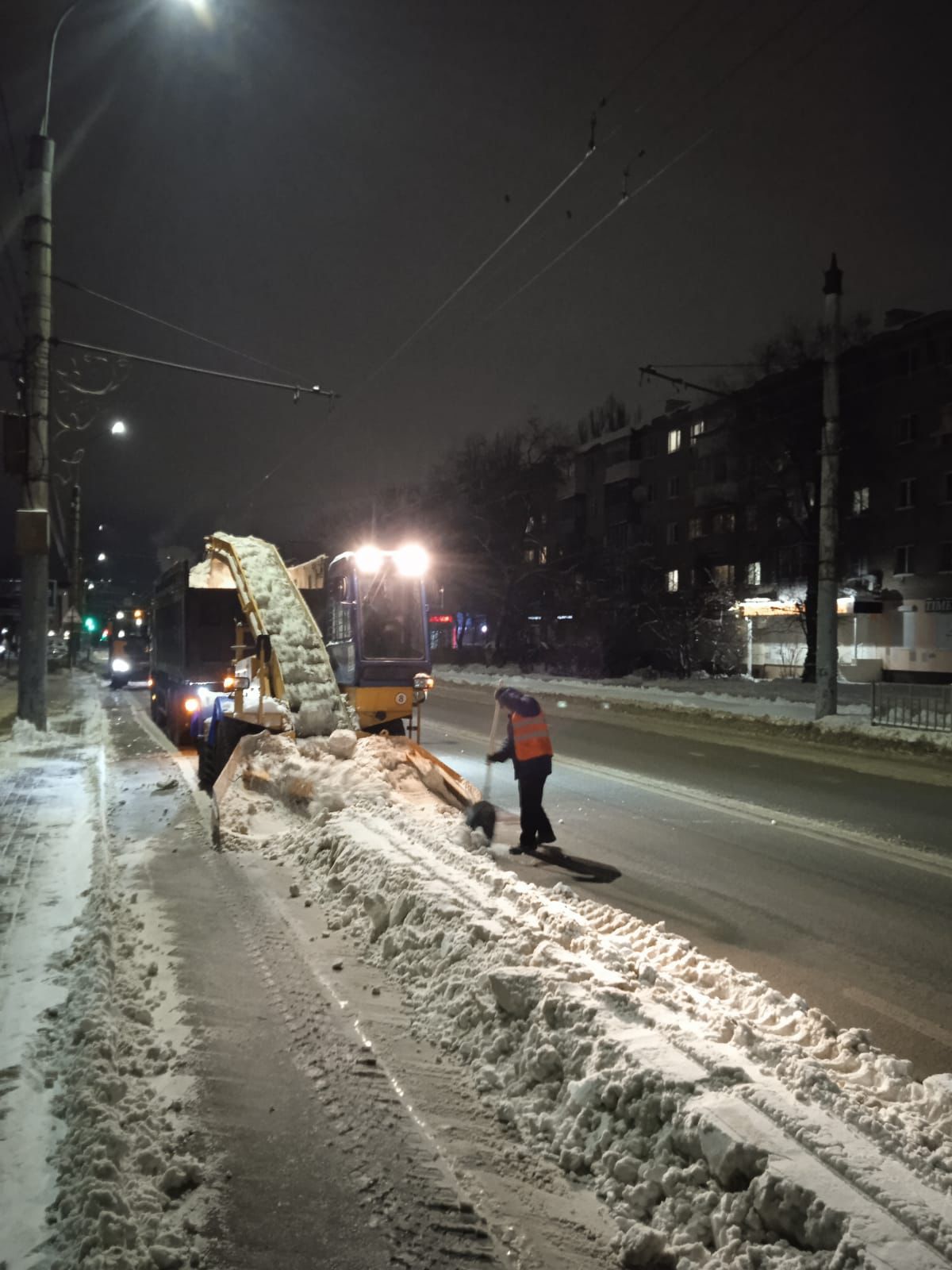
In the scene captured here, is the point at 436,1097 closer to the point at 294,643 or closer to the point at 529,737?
the point at 529,737

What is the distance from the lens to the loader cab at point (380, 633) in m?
12.5

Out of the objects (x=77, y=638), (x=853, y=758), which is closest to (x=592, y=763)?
(x=853, y=758)

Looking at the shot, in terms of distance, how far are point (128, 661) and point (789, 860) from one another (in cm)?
3151

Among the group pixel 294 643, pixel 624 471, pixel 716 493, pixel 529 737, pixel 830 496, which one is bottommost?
pixel 529 737

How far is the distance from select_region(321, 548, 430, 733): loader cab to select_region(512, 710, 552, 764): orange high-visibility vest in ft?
11.1

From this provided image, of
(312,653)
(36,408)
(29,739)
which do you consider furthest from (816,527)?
(29,739)

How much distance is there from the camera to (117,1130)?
3607 mm

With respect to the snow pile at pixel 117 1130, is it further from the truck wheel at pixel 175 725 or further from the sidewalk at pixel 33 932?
the truck wheel at pixel 175 725

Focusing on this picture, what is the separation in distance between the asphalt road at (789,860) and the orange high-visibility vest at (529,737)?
0.96 m

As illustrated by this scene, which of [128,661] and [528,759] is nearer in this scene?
[528,759]

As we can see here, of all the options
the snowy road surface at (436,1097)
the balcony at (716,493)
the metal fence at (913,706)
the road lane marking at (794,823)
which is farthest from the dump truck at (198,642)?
the balcony at (716,493)

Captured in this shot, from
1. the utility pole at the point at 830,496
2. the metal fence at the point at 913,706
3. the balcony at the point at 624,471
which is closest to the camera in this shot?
the metal fence at the point at 913,706

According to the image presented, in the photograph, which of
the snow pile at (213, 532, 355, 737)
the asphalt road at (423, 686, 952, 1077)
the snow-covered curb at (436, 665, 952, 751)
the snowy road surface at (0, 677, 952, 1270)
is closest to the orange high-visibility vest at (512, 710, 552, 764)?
the asphalt road at (423, 686, 952, 1077)

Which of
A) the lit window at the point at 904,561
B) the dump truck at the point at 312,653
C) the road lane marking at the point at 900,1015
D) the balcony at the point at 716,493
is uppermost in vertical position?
the balcony at the point at 716,493
